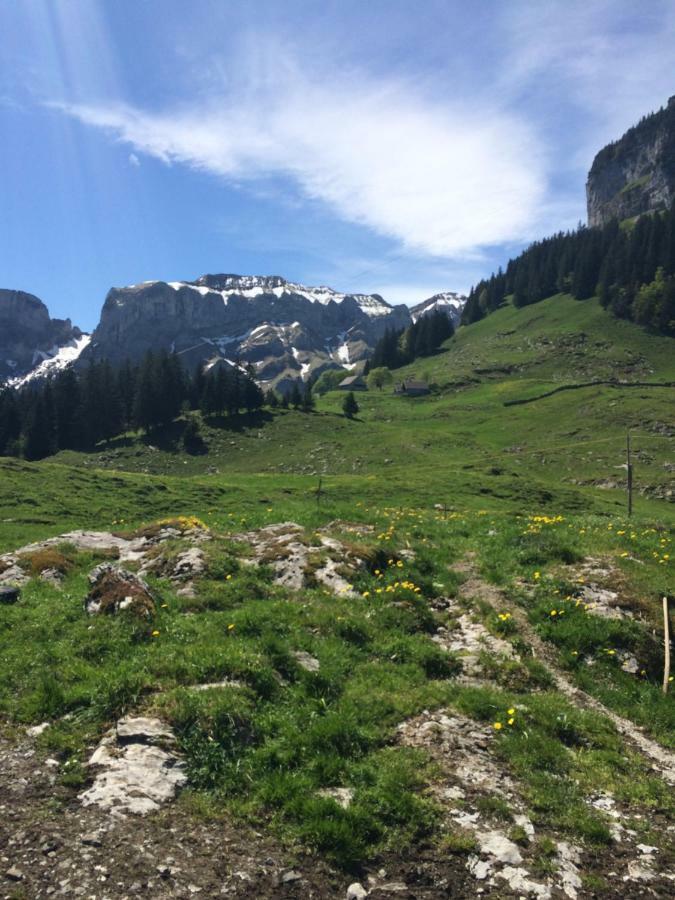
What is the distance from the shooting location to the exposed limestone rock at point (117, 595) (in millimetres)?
13789

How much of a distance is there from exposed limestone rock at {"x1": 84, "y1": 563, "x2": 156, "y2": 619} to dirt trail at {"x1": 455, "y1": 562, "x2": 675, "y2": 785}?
30.2 ft

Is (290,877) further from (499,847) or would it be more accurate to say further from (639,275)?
(639,275)

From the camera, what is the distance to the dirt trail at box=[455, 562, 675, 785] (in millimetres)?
10047

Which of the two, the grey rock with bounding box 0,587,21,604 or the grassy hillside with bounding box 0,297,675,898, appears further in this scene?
the grey rock with bounding box 0,587,21,604

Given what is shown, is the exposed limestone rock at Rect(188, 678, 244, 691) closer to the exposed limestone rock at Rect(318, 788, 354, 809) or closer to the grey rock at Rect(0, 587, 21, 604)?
the exposed limestone rock at Rect(318, 788, 354, 809)

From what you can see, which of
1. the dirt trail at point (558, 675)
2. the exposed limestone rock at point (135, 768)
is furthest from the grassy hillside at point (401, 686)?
the exposed limestone rock at point (135, 768)

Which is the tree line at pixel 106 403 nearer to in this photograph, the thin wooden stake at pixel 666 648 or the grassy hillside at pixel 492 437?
the grassy hillside at pixel 492 437

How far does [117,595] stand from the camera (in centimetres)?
1424

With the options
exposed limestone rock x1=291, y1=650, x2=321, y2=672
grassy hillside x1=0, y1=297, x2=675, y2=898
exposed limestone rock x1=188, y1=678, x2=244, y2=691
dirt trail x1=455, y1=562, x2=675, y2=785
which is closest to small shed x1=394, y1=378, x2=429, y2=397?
grassy hillside x1=0, y1=297, x2=675, y2=898

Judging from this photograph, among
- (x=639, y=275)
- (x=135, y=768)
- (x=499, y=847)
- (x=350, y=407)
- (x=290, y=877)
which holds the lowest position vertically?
(x=499, y=847)

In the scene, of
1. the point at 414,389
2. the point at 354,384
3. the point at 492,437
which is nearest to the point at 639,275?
the point at 414,389

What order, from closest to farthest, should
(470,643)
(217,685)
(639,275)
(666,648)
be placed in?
(217,685) → (666,648) → (470,643) → (639,275)

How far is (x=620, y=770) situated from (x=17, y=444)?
379 ft

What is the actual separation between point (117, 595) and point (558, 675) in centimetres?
1106
